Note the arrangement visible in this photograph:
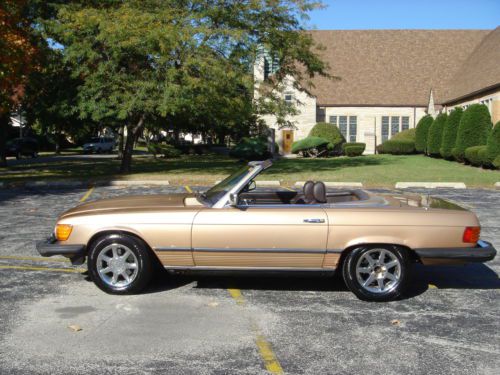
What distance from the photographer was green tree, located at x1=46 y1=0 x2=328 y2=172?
69.6 ft

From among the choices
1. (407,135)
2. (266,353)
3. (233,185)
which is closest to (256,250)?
(233,185)

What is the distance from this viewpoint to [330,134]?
4491 centimetres

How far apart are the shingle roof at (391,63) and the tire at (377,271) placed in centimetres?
4385

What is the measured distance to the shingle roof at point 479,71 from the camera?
3659cm

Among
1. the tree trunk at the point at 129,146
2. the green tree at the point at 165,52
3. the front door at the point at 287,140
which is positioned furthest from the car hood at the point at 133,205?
the front door at the point at 287,140

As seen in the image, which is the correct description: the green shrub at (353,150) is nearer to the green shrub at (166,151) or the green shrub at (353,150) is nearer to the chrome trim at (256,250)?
the green shrub at (166,151)

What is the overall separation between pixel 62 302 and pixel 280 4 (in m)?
21.1

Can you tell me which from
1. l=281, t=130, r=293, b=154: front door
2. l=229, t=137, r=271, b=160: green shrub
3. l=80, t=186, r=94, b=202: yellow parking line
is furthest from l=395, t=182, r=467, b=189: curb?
l=281, t=130, r=293, b=154: front door

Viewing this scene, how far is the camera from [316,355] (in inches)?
177

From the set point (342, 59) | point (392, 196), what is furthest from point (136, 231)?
point (342, 59)

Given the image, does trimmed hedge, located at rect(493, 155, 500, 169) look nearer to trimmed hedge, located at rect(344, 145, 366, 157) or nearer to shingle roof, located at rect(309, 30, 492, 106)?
trimmed hedge, located at rect(344, 145, 366, 157)

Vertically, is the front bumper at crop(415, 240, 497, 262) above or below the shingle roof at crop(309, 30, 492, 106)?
below

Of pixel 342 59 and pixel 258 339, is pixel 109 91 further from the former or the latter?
pixel 342 59

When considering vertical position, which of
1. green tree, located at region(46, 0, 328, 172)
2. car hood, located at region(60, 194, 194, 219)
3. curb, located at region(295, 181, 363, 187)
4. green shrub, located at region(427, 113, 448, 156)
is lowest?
curb, located at region(295, 181, 363, 187)
